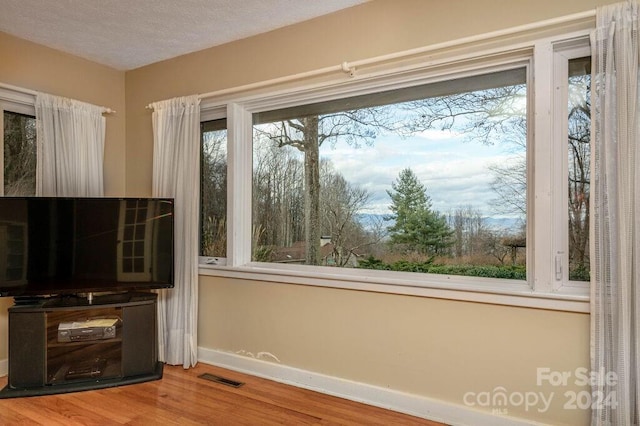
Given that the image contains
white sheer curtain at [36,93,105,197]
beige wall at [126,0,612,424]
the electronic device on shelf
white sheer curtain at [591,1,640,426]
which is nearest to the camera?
white sheer curtain at [591,1,640,426]

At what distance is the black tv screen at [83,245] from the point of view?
8.92ft

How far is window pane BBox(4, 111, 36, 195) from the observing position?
3.03m

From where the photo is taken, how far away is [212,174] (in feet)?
11.2

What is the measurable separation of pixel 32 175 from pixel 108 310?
123cm

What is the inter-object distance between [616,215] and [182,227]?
2800 millimetres

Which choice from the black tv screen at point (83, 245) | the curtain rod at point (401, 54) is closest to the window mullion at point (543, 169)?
the curtain rod at point (401, 54)

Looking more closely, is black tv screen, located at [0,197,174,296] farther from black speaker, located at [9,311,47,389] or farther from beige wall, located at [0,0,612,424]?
beige wall, located at [0,0,612,424]

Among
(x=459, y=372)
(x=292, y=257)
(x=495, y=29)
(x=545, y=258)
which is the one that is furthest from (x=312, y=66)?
(x=459, y=372)

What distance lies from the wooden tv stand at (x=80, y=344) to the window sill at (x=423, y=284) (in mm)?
712

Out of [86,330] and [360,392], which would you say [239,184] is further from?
[360,392]

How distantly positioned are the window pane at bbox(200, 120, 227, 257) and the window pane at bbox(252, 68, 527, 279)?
311 millimetres

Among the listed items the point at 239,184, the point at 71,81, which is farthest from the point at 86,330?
the point at 71,81

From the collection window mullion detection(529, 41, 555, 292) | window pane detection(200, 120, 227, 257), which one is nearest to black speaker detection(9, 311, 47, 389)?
window pane detection(200, 120, 227, 257)

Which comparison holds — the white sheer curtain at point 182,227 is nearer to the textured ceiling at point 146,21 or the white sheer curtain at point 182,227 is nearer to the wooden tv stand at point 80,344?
the wooden tv stand at point 80,344
